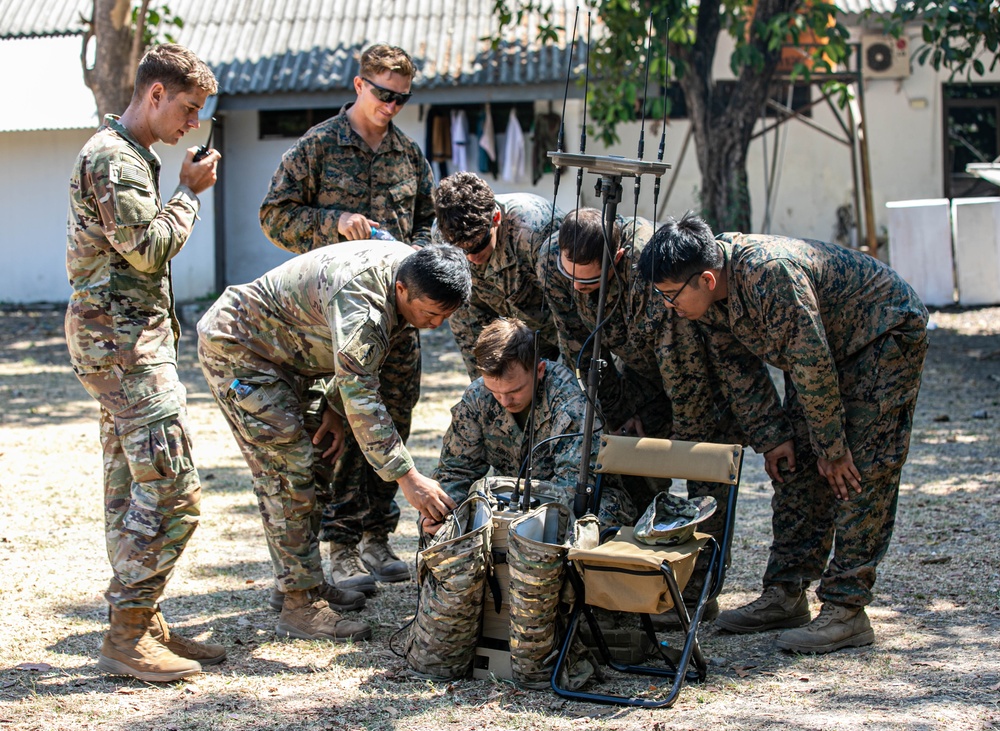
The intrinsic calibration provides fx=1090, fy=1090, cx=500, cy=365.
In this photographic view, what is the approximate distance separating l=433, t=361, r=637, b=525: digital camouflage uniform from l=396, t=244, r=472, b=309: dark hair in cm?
68

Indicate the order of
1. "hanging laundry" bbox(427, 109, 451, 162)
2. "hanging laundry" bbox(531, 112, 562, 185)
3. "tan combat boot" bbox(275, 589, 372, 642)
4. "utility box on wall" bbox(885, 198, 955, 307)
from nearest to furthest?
"tan combat boot" bbox(275, 589, 372, 642), "utility box on wall" bbox(885, 198, 955, 307), "hanging laundry" bbox(531, 112, 562, 185), "hanging laundry" bbox(427, 109, 451, 162)

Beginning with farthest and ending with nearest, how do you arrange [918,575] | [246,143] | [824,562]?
[246,143]
[918,575]
[824,562]

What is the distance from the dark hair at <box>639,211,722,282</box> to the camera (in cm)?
400

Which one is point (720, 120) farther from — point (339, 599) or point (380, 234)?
point (339, 599)

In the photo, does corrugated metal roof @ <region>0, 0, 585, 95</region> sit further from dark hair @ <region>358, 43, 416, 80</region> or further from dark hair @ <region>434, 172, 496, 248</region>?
dark hair @ <region>434, 172, 496, 248</region>

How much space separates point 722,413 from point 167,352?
2.34m

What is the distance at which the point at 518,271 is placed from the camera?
511 centimetres

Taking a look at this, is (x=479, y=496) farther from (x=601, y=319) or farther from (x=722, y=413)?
(x=722, y=413)

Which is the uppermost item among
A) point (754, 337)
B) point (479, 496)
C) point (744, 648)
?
point (754, 337)

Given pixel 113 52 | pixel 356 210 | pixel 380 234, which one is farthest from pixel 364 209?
pixel 113 52

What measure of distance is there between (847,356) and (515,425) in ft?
4.46

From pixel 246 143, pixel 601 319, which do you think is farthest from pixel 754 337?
pixel 246 143

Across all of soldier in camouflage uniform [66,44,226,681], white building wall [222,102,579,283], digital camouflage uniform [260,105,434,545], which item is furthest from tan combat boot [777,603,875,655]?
white building wall [222,102,579,283]

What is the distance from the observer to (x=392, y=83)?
5238 mm
